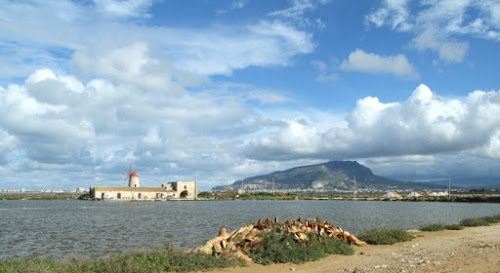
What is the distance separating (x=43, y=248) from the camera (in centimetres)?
2170

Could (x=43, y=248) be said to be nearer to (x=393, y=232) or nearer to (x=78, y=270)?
(x=78, y=270)

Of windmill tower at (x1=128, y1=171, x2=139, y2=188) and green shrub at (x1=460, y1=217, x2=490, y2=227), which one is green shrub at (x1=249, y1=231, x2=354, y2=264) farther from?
windmill tower at (x1=128, y1=171, x2=139, y2=188)

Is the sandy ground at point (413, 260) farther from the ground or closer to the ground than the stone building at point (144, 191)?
farther from the ground

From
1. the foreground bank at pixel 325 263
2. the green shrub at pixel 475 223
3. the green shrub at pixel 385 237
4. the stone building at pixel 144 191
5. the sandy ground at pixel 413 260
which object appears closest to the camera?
the foreground bank at pixel 325 263

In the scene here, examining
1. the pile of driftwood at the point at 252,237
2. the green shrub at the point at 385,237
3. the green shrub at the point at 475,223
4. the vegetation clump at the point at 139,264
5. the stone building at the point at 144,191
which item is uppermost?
the pile of driftwood at the point at 252,237

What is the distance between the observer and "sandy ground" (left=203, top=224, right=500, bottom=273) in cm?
1217

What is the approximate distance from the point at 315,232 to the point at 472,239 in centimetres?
782

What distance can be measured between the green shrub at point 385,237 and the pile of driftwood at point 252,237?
2.90ft

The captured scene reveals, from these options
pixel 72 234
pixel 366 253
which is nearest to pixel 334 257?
pixel 366 253

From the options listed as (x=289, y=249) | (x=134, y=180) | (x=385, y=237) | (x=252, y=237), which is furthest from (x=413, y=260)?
(x=134, y=180)

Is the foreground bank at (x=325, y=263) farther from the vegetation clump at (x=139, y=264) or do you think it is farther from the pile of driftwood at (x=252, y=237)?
the pile of driftwood at (x=252, y=237)

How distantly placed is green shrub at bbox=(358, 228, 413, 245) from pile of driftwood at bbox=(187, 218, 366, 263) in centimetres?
88

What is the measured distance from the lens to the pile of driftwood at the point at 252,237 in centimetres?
1432

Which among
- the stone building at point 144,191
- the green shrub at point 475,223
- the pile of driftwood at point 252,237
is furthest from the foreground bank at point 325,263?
the stone building at point 144,191
